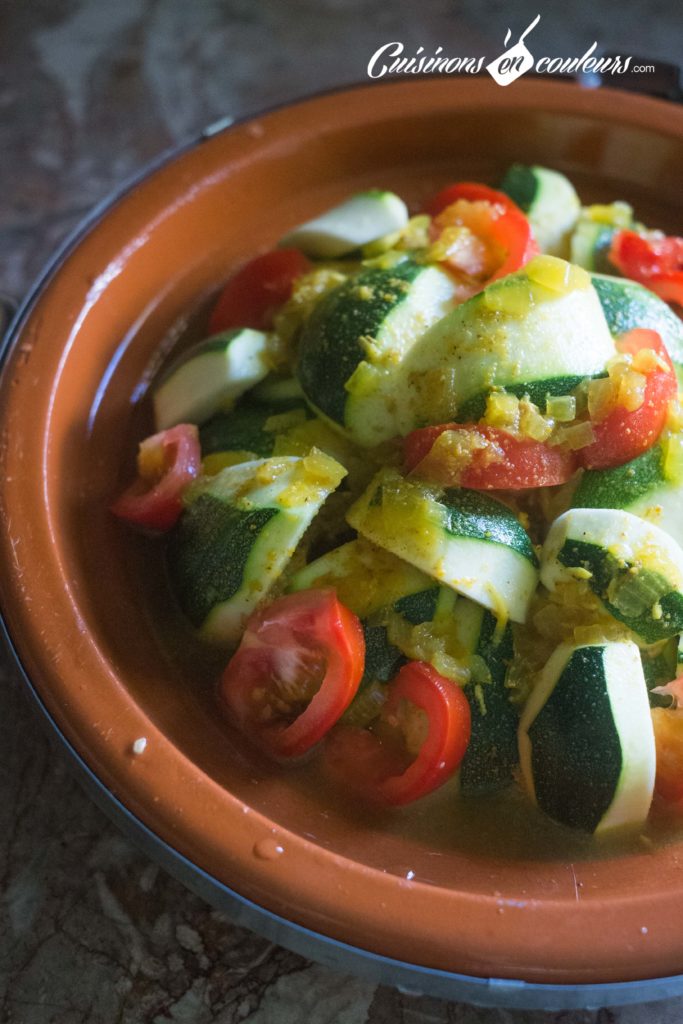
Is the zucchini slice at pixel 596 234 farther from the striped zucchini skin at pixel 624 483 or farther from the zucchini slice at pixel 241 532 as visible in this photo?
the zucchini slice at pixel 241 532

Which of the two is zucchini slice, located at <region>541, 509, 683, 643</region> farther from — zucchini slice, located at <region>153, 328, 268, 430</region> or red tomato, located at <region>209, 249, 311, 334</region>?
red tomato, located at <region>209, 249, 311, 334</region>

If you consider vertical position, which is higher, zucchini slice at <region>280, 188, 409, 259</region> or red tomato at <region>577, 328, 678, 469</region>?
zucchini slice at <region>280, 188, 409, 259</region>

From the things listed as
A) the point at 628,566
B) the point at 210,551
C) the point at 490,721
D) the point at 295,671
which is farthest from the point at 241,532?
the point at 628,566

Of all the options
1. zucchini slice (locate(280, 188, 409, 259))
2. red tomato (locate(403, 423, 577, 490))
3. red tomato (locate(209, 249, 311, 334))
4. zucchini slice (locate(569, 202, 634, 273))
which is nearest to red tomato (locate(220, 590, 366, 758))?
red tomato (locate(403, 423, 577, 490))

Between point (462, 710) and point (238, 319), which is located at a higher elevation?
point (238, 319)

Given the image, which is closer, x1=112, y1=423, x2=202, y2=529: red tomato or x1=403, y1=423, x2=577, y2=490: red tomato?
x1=403, y1=423, x2=577, y2=490: red tomato

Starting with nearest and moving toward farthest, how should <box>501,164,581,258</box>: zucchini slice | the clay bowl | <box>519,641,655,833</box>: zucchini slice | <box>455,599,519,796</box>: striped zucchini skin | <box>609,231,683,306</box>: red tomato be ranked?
the clay bowl < <box>519,641,655,833</box>: zucchini slice < <box>455,599,519,796</box>: striped zucchini skin < <box>609,231,683,306</box>: red tomato < <box>501,164,581,258</box>: zucchini slice

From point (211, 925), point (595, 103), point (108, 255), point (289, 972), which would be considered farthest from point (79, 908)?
point (595, 103)

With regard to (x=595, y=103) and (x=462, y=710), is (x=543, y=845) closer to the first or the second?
(x=462, y=710)

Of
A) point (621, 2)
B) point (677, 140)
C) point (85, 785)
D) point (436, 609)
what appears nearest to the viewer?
point (85, 785)
